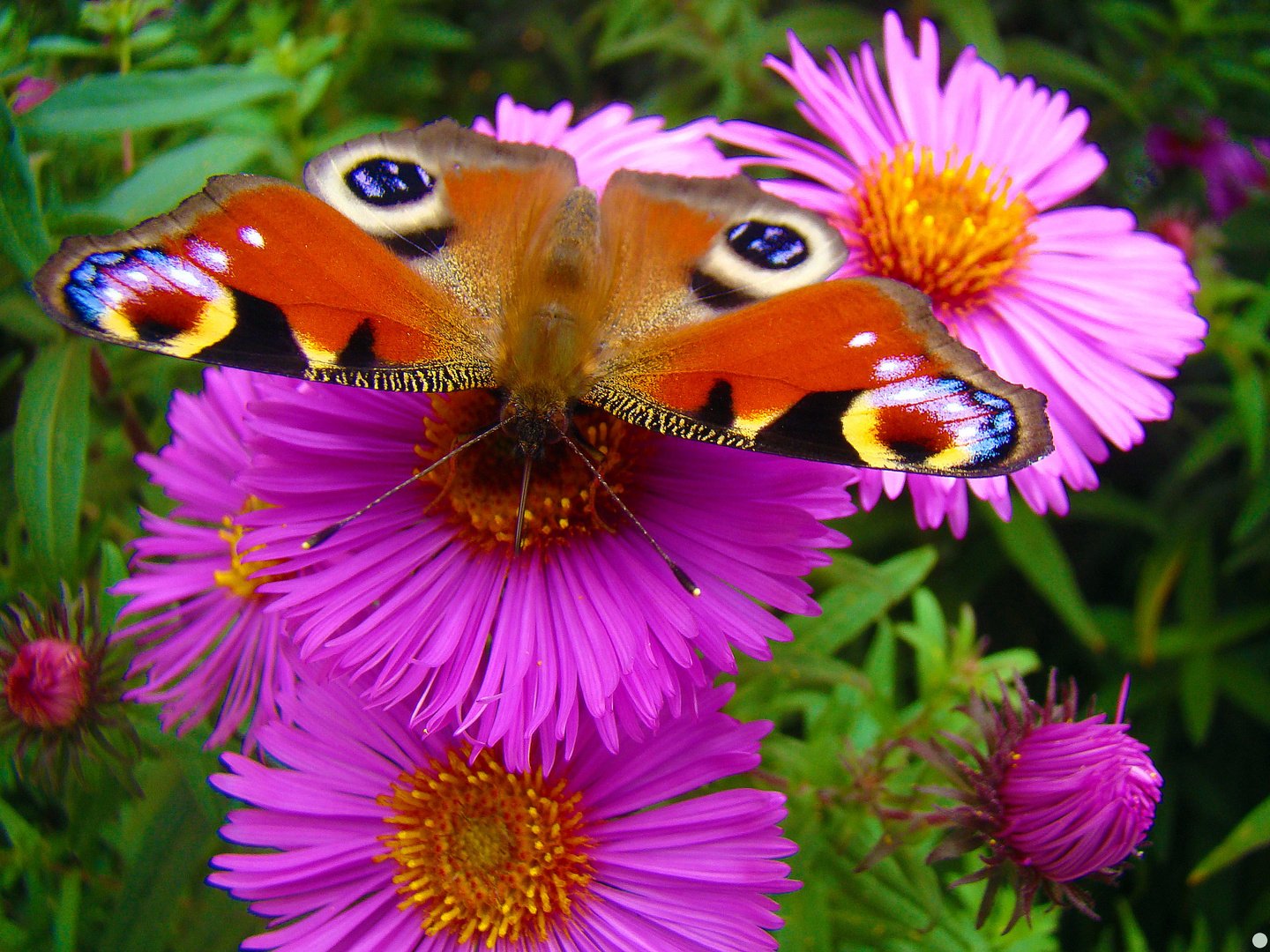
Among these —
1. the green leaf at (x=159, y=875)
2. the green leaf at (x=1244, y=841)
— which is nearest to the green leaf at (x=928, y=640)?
the green leaf at (x=1244, y=841)

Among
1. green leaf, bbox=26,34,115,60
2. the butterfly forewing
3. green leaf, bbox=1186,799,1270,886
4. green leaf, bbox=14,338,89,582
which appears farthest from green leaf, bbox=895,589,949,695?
green leaf, bbox=26,34,115,60

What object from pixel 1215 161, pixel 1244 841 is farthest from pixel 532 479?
pixel 1215 161

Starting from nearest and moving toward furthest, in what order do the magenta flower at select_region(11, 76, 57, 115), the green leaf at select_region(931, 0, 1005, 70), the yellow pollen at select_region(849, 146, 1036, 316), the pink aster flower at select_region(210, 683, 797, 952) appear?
the pink aster flower at select_region(210, 683, 797, 952), the yellow pollen at select_region(849, 146, 1036, 316), the magenta flower at select_region(11, 76, 57, 115), the green leaf at select_region(931, 0, 1005, 70)

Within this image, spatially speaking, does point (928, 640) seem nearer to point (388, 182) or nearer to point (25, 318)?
point (388, 182)

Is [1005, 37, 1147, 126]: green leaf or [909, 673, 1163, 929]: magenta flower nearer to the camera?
[909, 673, 1163, 929]: magenta flower

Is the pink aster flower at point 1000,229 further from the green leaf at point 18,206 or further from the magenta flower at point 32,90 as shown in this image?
the magenta flower at point 32,90

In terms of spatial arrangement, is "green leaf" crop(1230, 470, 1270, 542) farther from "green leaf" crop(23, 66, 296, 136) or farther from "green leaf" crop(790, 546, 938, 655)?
"green leaf" crop(23, 66, 296, 136)

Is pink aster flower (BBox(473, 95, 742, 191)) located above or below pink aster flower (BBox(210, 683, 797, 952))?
above
